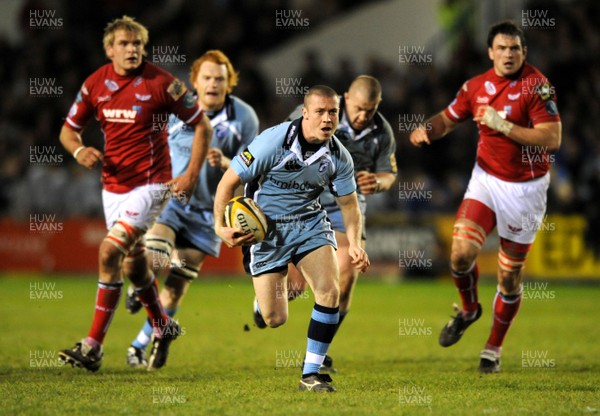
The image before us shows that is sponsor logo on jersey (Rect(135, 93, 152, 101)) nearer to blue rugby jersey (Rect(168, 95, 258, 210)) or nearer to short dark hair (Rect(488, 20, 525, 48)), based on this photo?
blue rugby jersey (Rect(168, 95, 258, 210))

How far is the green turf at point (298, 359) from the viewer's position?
6594mm

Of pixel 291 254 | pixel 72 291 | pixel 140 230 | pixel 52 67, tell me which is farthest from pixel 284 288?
pixel 52 67

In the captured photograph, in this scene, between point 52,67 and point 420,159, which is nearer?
point 420,159

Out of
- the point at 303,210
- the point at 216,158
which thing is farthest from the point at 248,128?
the point at 303,210

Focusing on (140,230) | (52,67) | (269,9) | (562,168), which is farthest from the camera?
(269,9)

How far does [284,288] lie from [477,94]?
2.82 meters

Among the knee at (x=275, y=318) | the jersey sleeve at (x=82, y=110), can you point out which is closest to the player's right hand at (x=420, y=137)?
the knee at (x=275, y=318)

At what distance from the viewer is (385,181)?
912 centimetres

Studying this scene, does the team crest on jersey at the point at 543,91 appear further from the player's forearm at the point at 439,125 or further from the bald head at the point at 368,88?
the bald head at the point at 368,88

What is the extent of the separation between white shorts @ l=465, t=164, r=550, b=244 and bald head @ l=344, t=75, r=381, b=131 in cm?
129

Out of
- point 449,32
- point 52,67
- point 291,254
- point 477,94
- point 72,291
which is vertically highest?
point 449,32

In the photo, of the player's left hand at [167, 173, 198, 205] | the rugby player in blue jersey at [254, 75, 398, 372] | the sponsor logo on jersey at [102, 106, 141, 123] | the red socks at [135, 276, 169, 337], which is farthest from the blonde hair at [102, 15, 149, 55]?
the red socks at [135, 276, 169, 337]

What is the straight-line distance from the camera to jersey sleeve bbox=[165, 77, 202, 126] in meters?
8.71

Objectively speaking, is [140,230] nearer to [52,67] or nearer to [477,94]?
[477,94]
